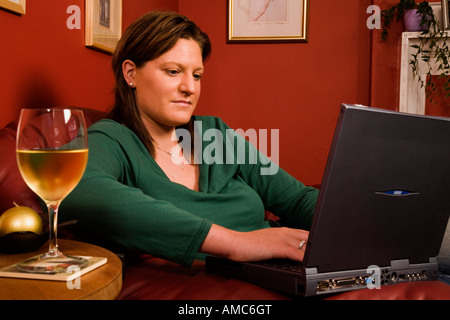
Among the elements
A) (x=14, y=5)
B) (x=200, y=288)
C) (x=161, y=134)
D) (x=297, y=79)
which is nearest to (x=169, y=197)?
(x=161, y=134)

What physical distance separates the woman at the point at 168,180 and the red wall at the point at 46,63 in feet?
0.98

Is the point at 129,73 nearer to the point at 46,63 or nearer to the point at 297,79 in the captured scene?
the point at 46,63

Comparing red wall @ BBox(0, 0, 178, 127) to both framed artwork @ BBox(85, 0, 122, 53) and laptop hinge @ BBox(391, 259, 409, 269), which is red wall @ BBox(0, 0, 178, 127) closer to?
framed artwork @ BBox(85, 0, 122, 53)

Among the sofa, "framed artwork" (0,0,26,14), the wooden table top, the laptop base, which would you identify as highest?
"framed artwork" (0,0,26,14)

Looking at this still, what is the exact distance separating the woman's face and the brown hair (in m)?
0.02

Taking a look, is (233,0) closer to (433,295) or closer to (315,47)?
(315,47)

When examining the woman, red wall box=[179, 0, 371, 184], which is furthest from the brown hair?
red wall box=[179, 0, 371, 184]

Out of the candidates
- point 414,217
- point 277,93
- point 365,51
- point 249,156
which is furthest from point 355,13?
point 414,217

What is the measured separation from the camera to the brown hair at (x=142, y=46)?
1355mm

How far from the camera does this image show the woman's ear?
143cm

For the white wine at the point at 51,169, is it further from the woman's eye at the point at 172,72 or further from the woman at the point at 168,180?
the woman's eye at the point at 172,72

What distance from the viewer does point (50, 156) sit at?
0.62 metres

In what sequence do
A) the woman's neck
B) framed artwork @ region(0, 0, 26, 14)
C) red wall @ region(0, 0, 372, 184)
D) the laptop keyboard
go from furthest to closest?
red wall @ region(0, 0, 372, 184)
the woman's neck
framed artwork @ region(0, 0, 26, 14)
the laptop keyboard

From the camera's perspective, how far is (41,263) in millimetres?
627
